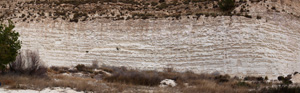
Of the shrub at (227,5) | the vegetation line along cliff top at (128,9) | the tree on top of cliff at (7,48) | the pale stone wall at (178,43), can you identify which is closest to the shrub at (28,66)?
the tree on top of cliff at (7,48)

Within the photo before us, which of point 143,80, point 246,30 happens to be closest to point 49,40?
point 143,80

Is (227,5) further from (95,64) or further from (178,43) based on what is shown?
(95,64)

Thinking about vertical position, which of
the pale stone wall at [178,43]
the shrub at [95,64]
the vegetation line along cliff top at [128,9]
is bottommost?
the shrub at [95,64]

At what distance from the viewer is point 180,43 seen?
18422 mm

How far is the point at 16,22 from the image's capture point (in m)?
22.7

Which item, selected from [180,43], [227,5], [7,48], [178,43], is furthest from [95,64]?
[227,5]

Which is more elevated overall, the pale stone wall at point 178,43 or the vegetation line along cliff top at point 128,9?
the vegetation line along cliff top at point 128,9

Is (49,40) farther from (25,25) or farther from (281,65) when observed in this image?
(281,65)

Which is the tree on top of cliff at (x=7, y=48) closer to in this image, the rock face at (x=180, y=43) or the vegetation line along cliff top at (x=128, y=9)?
the rock face at (x=180, y=43)

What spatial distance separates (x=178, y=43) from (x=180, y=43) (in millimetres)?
145

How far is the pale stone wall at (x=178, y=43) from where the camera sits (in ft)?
54.3

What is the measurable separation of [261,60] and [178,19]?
6316mm

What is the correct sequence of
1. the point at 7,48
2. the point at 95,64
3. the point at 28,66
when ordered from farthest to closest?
the point at 95,64 < the point at 28,66 < the point at 7,48

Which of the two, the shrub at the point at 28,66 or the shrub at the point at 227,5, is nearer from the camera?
the shrub at the point at 28,66
